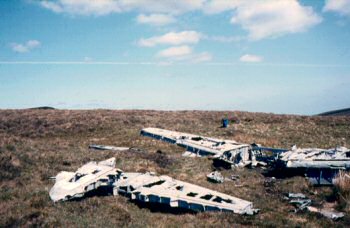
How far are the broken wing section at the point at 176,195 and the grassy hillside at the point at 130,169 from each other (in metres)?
0.31

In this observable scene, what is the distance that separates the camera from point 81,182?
11.6 metres

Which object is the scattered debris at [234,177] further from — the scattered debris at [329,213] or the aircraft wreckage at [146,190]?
the scattered debris at [329,213]

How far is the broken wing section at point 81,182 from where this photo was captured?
10.9 m

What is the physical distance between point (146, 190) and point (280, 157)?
363 inches

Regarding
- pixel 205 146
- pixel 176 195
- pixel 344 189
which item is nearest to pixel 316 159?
pixel 344 189

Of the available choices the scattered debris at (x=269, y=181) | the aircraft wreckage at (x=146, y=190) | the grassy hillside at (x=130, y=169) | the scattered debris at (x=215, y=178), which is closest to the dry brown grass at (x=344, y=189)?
the grassy hillside at (x=130, y=169)

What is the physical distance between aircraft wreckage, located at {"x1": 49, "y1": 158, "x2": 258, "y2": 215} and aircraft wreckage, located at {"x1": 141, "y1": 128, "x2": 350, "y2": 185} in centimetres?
577

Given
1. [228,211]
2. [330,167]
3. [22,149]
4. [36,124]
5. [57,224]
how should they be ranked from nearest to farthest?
[57,224]
[228,211]
[330,167]
[22,149]
[36,124]

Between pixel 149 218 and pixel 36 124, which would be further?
pixel 36 124

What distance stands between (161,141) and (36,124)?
17351mm

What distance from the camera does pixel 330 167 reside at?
14500mm

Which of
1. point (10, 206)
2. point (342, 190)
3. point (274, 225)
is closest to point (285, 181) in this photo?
point (342, 190)

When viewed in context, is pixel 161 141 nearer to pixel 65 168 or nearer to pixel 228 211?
pixel 65 168

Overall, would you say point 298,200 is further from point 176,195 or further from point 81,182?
point 81,182
